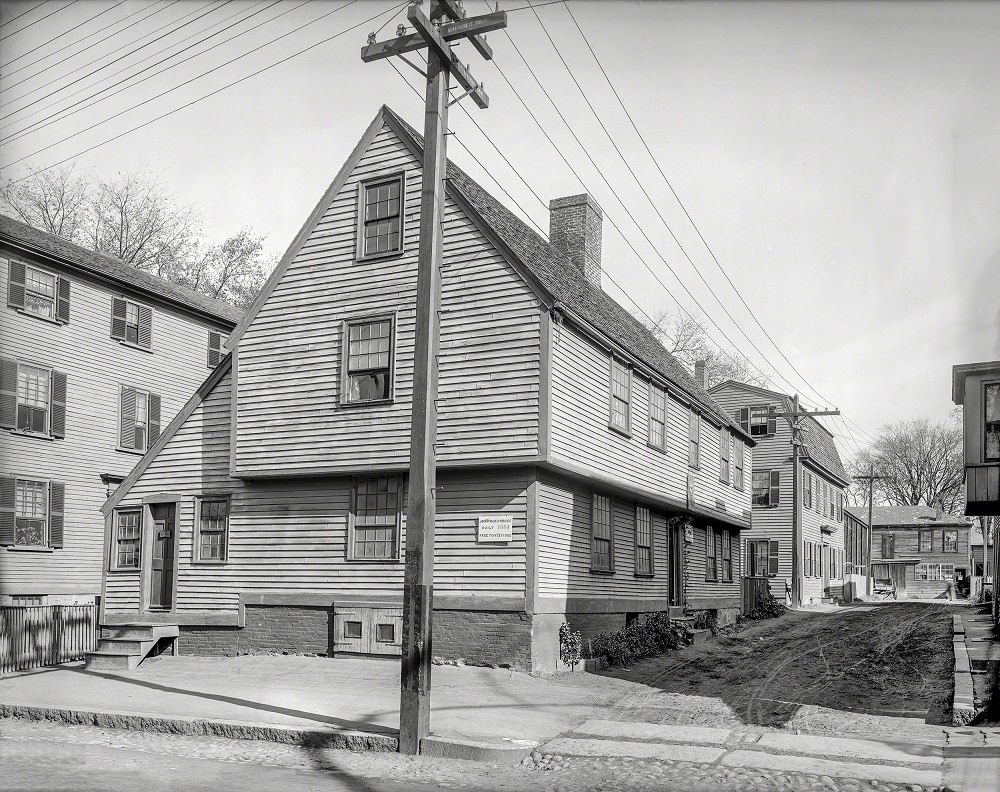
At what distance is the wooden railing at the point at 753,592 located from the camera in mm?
31344

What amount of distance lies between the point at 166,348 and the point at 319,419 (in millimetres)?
14887

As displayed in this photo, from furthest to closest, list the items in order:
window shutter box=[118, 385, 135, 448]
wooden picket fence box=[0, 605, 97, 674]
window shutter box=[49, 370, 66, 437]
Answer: window shutter box=[118, 385, 135, 448] < window shutter box=[49, 370, 66, 437] < wooden picket fence box=[0, 605, 97, 674]

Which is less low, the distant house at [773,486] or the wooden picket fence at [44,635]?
the distant house at [773,486]

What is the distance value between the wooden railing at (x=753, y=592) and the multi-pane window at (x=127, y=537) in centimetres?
1845

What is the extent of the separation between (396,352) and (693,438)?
1048cm

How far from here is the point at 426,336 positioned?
11.6 m

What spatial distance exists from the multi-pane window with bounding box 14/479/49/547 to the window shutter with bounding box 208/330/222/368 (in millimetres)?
8161

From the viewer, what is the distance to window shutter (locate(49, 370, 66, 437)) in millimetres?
27312

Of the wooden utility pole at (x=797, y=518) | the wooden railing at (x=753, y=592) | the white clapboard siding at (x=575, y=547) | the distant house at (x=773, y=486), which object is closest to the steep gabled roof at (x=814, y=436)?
the distant house at (x=773, y=486)

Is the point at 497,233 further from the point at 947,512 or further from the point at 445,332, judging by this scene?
the point at 947,512

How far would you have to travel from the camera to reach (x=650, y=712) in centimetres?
1355

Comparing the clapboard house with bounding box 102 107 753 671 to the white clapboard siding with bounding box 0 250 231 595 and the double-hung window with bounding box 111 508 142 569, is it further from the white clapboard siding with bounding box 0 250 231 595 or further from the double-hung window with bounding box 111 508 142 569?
the white clapboard siding with bounding box 0 250 231 595

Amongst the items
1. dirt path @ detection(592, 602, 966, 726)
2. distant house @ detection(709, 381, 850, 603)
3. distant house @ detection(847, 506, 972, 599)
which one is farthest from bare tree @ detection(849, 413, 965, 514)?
dirt path @ detection(592, 602, 966, 726)

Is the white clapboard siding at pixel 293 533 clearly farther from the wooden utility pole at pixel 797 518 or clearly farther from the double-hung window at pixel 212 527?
the wooden utility pole at pixel 797 518
